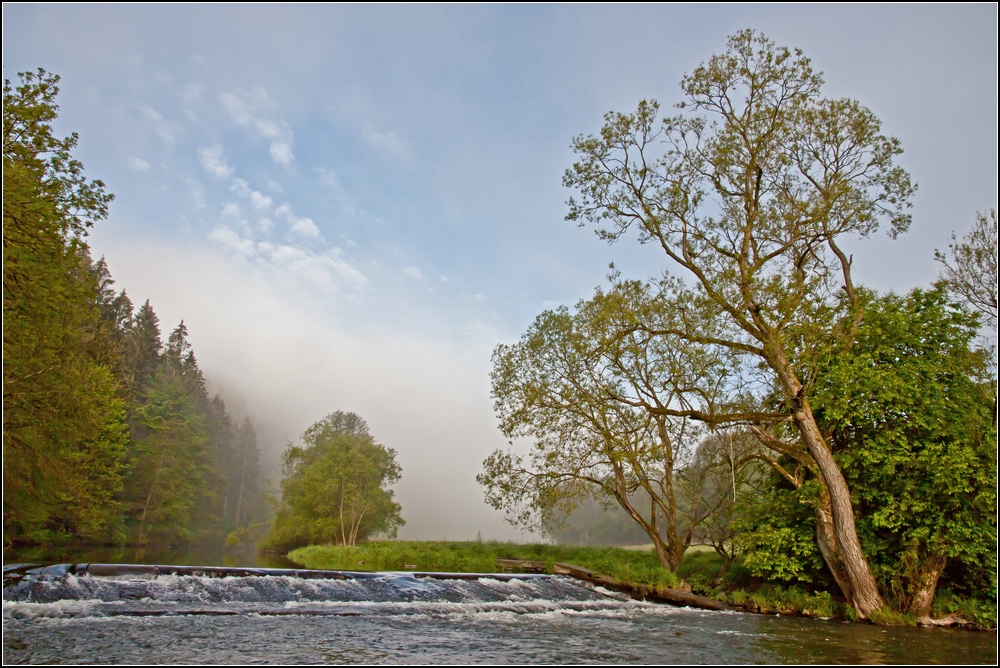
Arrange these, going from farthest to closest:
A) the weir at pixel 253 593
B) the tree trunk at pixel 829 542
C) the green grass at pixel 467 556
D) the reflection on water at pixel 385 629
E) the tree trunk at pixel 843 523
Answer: the green grass at pixel 467 556 < the tree trunk at pixel 829 542 < the tree trunk at pixel 843 523 < the weir at pixel 253 593 < the reflection on water at pixel 385 629

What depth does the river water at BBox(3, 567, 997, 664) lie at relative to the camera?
9000mm

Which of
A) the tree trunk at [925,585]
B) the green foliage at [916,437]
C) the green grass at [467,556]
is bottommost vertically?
the green grass at [467,556]

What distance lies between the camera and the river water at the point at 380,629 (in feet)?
29.5

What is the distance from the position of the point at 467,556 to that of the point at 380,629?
67.2ft

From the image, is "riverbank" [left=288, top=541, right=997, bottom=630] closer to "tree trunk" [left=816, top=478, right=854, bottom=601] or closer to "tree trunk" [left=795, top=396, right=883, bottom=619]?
"tree trunk" [left=795, top=396, right=883, bottom=619]

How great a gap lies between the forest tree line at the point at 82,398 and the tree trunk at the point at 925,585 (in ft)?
70.5

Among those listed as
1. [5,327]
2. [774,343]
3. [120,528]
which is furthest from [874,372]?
[120,528]

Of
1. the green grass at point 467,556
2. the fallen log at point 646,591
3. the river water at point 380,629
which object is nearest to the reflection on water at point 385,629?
the river water at point 380,629

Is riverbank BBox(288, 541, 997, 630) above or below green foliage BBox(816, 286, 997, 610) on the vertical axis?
below

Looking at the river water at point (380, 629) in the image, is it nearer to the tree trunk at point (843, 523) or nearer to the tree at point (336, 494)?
the tree trunk at point (843, 523)

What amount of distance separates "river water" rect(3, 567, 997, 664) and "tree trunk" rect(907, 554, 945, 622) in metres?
1.00

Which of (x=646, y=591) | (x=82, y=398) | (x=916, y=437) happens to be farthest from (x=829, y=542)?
(x=82, y=398)

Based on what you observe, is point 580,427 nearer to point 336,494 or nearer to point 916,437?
point 916,437

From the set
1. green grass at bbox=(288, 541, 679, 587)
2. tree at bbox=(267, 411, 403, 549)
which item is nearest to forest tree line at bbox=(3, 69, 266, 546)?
tree at bbox=(267, 411, 403, 549)
